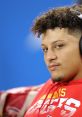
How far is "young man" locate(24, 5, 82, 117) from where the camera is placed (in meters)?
0.89

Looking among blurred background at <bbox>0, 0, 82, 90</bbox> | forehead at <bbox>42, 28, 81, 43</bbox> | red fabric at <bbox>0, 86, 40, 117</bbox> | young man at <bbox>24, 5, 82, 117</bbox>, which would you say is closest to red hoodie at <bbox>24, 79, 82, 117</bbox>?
young man at <bbox>24, 5, 82, 117</bbox>

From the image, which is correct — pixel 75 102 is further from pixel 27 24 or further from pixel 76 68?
pixel 27 24

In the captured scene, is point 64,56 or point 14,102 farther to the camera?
point 14,102

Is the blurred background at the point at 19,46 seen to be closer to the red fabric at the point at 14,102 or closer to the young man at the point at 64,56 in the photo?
the red fabric at the point at 14,102

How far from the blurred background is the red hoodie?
0.71m

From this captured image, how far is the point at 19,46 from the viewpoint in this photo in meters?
1.71

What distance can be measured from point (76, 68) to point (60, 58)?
5 centimetres

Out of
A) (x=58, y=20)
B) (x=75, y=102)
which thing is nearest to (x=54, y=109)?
(x=75, y=102)

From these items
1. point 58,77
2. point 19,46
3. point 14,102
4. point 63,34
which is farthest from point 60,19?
point 19,46

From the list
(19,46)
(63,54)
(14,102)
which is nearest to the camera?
(63,54)

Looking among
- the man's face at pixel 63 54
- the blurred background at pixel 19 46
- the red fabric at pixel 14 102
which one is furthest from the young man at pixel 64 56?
the blurred background at pixel 19 46

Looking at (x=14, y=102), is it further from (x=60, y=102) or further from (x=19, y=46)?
(x=60, y=102)

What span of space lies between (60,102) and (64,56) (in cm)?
12

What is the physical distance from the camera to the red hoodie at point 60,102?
0.87 metres
